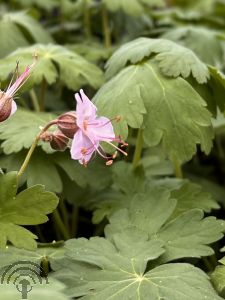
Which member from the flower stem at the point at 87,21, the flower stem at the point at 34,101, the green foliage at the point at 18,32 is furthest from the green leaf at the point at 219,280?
the flower stem at the point at 87,21

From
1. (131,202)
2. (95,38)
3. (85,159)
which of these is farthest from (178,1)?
(85,159)

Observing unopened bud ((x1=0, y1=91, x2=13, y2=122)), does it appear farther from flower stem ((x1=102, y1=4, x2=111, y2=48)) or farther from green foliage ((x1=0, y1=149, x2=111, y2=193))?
flower stem ((x1=102, y1=4, x2=111, y2=48))

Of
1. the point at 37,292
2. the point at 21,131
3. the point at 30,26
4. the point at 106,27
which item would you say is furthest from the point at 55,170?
the point at 106,27

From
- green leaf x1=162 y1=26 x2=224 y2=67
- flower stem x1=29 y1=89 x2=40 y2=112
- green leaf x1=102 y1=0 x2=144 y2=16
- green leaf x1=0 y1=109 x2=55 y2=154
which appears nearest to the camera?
green leaf x1=0 y1=109 x2=55 y2=154

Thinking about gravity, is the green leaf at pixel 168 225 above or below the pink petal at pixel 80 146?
below

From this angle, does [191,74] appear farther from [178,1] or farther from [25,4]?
[178,1]

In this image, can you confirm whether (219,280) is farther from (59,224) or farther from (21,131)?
(21,131)

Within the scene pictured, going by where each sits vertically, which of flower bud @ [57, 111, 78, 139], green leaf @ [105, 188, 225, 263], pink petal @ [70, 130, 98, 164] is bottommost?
green leaf @ [105, 188, 225, 263]

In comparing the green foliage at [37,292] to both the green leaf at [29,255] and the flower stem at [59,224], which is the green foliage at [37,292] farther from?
the flower stem at [59,224]

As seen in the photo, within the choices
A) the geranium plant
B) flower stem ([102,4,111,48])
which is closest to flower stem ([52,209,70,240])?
the geranium plant
